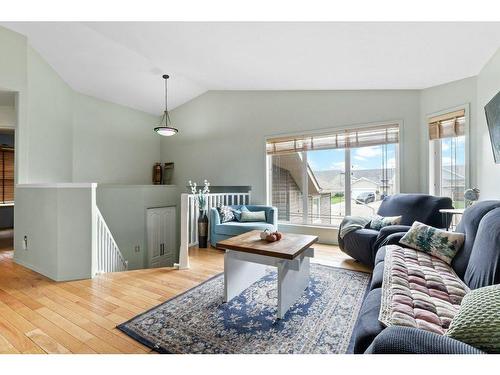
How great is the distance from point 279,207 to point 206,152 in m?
2.16

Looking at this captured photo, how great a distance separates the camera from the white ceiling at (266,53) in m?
2.28

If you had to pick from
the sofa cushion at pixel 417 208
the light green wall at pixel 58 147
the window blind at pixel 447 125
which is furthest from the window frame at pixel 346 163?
the light green wall at pixel 58 147

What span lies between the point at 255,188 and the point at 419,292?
3.64 metres

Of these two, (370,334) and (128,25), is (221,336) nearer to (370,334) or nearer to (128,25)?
(370,334)

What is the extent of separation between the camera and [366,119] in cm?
387

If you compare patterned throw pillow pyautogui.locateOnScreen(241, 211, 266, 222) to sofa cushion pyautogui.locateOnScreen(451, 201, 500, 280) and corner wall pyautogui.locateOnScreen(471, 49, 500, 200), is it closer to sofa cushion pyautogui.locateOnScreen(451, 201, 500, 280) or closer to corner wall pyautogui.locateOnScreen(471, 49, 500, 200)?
sofa cushion pyautogui.locateOnScreen(451, 201, 500, 280)

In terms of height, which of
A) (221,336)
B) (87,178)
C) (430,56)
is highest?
(430,56)

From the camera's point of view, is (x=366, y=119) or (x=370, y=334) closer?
(x=370, y=334)

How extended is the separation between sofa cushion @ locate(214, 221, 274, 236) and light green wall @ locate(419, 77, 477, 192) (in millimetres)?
2474

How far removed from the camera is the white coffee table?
1.93 m

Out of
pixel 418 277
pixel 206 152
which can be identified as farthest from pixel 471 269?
Answer: pixel 206 152

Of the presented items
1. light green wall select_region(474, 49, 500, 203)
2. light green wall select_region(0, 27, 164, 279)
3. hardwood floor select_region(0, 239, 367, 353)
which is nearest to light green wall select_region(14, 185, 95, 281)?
light green wall select_region(0, 27, 164, 279)

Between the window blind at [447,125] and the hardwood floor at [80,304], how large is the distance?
2224 mm

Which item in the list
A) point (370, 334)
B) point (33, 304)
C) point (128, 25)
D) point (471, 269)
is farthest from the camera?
point (128, 25)
